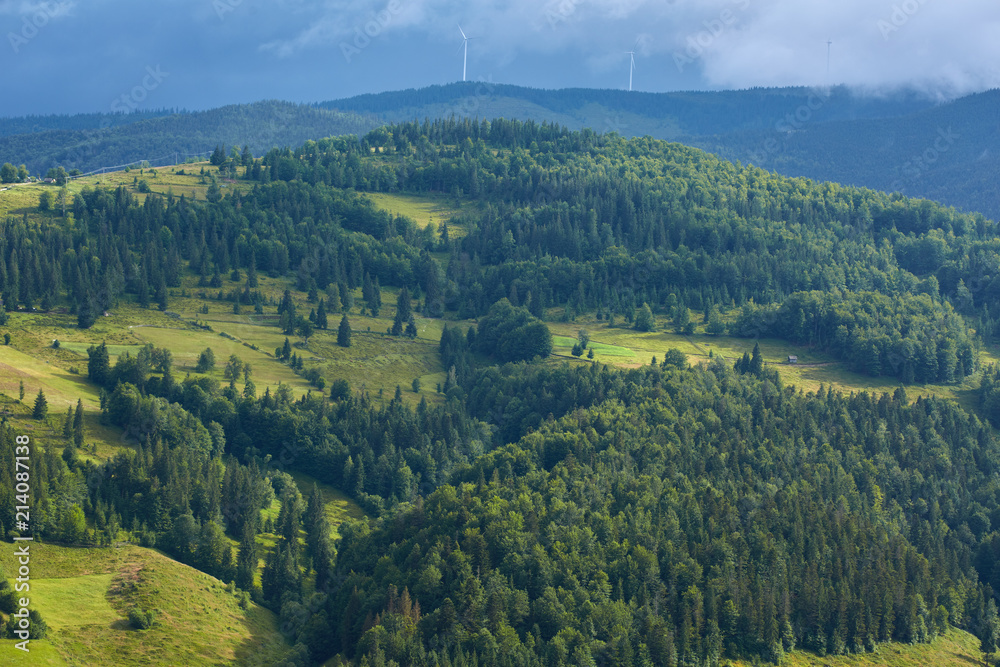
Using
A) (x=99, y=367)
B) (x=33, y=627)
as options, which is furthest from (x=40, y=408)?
(x=33, y=627)

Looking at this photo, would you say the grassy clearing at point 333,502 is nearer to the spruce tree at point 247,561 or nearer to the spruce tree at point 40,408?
the spruce tree at point 247,561

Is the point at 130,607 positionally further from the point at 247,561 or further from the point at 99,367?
the point at 99,367

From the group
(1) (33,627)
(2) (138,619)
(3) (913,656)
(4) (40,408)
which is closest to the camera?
(1) (33,627)

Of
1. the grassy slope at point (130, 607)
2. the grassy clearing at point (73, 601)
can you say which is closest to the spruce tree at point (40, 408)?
the grassy slope at point (130, 607)

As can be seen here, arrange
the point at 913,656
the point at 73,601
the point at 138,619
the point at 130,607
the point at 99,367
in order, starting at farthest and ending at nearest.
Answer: the point at 99,367
the point at 913,656
the point at 130,607
the point at 138,619
the point at 73,601

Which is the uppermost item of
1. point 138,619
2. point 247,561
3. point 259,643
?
point 138,619

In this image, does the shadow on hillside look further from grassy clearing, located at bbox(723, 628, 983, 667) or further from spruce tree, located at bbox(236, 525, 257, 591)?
grassy clearing, located at bbox(723, 628, 983, 667)

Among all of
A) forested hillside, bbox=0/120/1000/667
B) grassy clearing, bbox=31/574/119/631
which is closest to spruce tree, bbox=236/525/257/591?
forested hillside, bbox=0/120/1000/667

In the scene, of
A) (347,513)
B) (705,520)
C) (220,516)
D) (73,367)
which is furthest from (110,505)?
(705,520)

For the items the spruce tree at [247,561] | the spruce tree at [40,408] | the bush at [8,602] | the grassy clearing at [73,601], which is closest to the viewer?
the bush at [8,602]
